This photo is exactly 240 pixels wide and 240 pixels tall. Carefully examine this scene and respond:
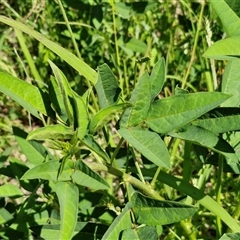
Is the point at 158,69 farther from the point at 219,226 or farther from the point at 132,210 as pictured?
the point at 219,226

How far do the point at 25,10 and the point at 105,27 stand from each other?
0.51 m

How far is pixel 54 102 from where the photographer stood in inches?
37.2

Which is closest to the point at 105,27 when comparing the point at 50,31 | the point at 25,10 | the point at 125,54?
the point at 125,54

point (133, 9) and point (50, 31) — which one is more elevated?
point (133, 9)

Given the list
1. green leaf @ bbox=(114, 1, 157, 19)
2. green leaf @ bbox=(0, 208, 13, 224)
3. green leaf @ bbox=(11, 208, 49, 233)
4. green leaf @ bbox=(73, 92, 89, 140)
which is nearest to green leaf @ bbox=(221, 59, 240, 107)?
green leaf @ bbox=(73, 92, 89, 140)

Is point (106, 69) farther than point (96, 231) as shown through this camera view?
No

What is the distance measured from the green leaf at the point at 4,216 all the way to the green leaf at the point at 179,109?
0.58m

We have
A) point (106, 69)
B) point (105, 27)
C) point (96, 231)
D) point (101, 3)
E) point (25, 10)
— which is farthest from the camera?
point (25, 10)

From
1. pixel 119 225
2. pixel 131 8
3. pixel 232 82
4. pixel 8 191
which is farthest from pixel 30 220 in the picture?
pixel 131 8

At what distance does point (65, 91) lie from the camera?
833mm

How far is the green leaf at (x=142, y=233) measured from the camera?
0.97 metres

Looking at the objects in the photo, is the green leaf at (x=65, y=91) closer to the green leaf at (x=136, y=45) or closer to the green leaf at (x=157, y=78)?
the green leaf at (x=157, y=78)

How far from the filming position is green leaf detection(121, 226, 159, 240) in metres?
0.97

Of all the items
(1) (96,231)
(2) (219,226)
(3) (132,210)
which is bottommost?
(2) (219,226)
